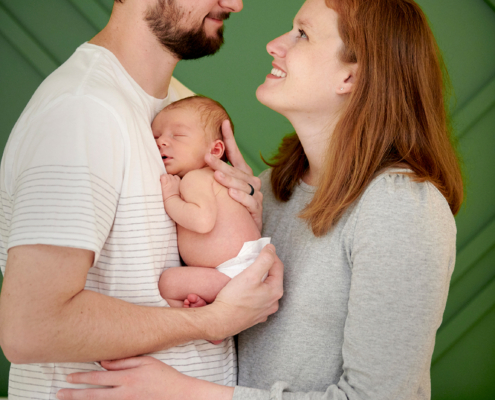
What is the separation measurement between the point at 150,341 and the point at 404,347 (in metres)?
0.64

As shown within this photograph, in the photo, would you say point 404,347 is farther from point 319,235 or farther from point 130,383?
point 130,383

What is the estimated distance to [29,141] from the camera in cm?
113

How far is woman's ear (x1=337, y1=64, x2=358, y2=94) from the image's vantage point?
1.46m

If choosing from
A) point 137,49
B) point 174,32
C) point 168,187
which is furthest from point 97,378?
point 174,32

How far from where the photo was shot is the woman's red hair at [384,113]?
54.7 inches

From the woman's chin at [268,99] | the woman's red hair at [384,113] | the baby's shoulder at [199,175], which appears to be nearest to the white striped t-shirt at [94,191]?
the baby's shoulder at [199,175]

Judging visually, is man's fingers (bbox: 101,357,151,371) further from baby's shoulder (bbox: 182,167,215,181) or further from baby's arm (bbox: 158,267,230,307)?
baby's shoulder (bbox: 182,167,215,181)

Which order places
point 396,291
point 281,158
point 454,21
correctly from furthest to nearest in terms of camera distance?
point 454,21 → point 281,158 → point 396,291

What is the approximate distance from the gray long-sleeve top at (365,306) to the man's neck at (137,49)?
0.72 metres

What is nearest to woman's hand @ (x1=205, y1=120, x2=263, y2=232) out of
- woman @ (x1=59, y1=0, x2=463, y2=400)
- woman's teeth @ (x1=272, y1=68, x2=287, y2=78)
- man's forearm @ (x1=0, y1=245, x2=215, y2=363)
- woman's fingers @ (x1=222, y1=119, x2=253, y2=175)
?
woman's fingers @ (x1=222, y1=119, x2=253, y2=175)

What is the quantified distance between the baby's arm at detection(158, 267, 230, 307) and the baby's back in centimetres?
5

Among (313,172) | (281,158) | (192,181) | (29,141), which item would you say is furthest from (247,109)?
(29,141)

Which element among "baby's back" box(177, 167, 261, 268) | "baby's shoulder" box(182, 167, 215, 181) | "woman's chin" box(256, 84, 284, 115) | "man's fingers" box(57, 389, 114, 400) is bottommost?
"man's fingers" box(57, 389, 114, 400)

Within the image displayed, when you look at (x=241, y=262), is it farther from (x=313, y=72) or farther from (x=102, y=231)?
(x=313, y=72)
